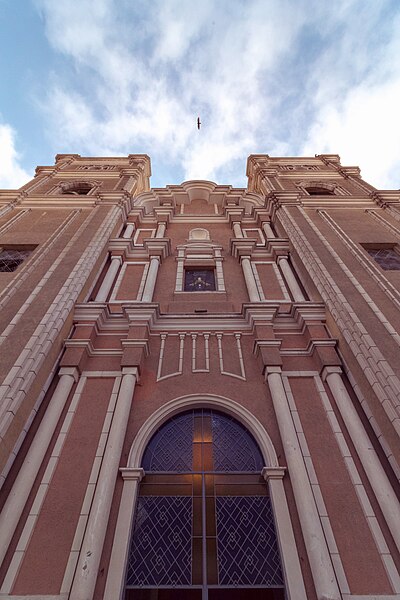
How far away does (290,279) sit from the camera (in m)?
11.2

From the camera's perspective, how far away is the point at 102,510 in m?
5.36

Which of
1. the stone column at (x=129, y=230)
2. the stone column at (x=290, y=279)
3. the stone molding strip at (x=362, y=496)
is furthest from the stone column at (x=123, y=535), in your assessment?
the stone column at (x=129, y=230)

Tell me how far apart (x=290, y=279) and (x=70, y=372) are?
712 cm

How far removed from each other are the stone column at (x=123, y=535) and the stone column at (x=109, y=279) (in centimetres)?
550

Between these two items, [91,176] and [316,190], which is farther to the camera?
[91,176]

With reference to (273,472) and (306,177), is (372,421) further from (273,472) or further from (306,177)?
(306,177)

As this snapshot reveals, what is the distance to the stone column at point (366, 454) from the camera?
5328 millimetres

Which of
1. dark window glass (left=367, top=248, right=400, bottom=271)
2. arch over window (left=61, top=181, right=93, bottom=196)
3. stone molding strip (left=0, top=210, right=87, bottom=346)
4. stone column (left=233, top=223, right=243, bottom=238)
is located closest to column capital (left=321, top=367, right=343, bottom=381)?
dark window glass (left=367, top=248, right=400, bottom=271)

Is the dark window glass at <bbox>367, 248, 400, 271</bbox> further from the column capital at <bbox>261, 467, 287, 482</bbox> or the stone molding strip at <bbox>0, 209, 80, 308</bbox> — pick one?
the stone molding strip at <bbox>0, 209, 80, 308</bbox>

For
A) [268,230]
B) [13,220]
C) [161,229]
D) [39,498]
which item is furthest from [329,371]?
[13,220]

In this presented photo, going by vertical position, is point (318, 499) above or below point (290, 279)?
below

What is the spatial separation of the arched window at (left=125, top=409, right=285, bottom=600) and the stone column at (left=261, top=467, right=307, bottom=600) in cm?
24

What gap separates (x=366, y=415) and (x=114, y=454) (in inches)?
189

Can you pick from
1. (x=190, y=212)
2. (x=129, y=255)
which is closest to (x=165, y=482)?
(x=129, y=255)
